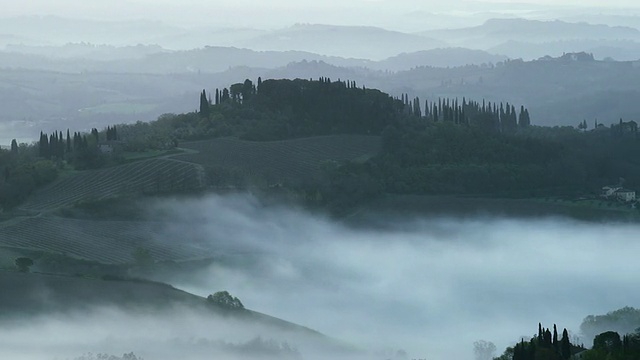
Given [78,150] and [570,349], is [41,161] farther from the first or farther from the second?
[570,349]

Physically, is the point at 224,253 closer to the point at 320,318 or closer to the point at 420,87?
the point at 320,318

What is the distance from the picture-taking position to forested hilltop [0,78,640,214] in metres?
42.2

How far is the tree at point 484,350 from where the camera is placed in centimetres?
2691

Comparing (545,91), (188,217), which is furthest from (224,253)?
(545,91)

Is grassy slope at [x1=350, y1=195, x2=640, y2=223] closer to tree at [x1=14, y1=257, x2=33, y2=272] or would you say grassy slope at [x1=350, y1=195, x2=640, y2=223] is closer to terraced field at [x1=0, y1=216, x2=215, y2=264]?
terraced field at [x1=0, y1=216, x2=215, y2=264]

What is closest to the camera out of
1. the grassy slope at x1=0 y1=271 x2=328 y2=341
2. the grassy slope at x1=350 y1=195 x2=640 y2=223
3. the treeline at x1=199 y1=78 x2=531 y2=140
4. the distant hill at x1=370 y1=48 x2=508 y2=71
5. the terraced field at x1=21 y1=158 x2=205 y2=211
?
the grassy slope at x1=0 y1=271 x2=328 y2=341

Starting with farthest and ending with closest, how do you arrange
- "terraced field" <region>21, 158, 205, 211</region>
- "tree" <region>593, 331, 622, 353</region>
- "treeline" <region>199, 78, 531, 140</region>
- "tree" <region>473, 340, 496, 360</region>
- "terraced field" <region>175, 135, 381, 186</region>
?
1. "treeline" <region>199, 78, 531, 140</region>
2. "terraced field" <region>175, 135, 381, 186</region>
3. "terraced field" <region>21, 158, 205, 211</region>
4. "tree" <region>473, 340, 496, 360</region>
5. "tree" <region>593, 331, 622, 353</region>

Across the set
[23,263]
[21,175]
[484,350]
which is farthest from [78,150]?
[484,350]

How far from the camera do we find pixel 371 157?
45250 millimetres

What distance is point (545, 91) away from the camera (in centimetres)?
11006

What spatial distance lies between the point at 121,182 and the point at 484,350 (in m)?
15.6

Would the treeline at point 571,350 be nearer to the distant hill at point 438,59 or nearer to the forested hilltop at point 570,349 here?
the forested hilltop at point 570,349

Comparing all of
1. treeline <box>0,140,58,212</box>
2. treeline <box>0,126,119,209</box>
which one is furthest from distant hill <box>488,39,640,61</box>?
treeline <box>0,140,58,212</box>

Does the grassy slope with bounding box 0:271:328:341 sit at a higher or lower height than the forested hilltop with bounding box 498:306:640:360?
higher
